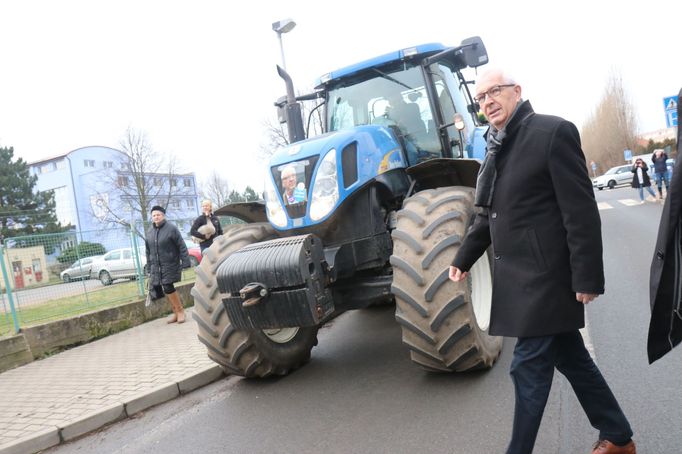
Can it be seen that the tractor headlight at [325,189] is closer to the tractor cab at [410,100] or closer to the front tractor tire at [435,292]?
the front tractor tire at [435,292]

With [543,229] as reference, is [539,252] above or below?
below

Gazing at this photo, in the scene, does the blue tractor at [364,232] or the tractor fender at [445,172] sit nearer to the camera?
the blue tractor at [364,232]

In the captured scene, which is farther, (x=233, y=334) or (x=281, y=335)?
(x=281, y=335)

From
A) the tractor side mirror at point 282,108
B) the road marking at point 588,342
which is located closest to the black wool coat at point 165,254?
the tractor side mirror at point 282,108

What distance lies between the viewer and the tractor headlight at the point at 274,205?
4.39 m

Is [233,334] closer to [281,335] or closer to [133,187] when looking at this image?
[281,335]

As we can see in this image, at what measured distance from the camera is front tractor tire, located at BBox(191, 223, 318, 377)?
4.37m

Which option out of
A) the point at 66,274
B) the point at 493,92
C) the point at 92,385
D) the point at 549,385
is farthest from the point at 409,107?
the point at 66,274

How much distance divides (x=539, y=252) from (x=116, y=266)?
26.3 ft

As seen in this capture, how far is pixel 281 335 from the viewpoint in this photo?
4797mm

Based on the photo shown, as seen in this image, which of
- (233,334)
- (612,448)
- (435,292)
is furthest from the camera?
(233,334)

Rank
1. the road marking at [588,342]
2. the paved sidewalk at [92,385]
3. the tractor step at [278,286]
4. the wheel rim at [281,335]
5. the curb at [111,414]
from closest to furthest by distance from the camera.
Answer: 1. the tractor step at [278,286]
2. the curb at [111,414]
3. the road marking at [588,342]
4. the paved sidewalk at [92,385]
5. the wheel rim at [281,335]

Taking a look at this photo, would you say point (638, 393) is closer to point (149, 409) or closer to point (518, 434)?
point (518, 434)

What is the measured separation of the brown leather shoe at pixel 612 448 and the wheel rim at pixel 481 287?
6.18 ft
